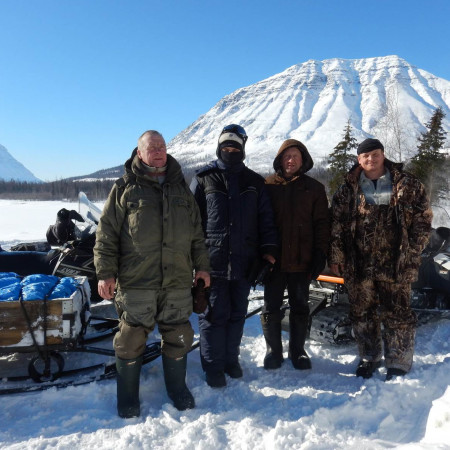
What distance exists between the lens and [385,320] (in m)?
3.10

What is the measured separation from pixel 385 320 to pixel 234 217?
4.66ft

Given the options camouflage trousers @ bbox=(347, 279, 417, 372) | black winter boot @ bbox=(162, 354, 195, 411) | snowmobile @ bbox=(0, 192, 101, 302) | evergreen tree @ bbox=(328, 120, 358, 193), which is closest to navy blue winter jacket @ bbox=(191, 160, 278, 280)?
black winter boot @ bbox=(162, 354, 195, 411)

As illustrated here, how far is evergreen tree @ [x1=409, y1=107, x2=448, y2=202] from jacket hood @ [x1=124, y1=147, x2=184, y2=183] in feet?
62.9

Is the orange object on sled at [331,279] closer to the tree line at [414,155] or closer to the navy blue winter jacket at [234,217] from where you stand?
the navy blue winter jacket at [234,217]

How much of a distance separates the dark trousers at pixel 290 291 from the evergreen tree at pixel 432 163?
18359 mm

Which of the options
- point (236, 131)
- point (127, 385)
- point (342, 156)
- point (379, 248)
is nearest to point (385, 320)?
point (379, 248)

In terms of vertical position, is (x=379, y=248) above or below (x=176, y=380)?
above

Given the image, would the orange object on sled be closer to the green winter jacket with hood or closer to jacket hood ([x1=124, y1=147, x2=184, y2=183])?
the green winter jacket with hood

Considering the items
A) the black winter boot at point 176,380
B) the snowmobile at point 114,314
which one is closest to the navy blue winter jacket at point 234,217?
the snowmobile at point 114,314

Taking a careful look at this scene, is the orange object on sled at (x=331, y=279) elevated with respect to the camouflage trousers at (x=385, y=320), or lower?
elevated

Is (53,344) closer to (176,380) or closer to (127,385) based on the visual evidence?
(127,385)

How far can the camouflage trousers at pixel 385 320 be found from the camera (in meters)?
3.02

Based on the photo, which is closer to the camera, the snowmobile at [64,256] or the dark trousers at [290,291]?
the dark trousers at [290,291]

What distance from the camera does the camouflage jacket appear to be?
2926 mm
